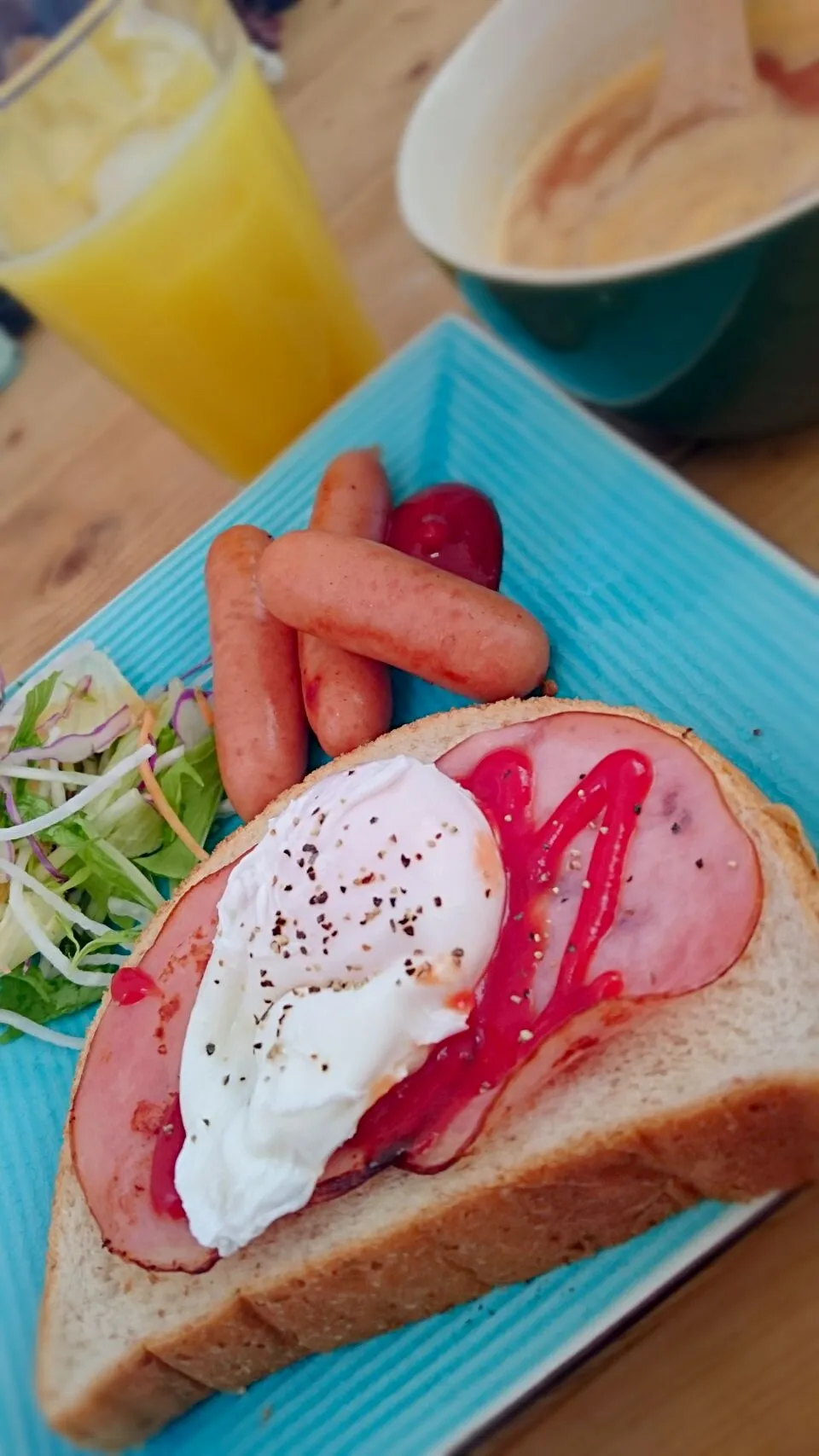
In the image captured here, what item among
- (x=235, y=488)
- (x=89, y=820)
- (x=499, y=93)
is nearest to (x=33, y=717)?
(x=89, y=820)

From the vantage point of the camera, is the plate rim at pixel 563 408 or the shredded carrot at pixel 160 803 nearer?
the plate rim at pixel 563 408

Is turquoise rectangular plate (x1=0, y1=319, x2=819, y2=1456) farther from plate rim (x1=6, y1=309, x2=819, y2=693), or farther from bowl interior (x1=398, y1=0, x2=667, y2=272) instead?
bowl interior (x1=398, y1=0, x2=667, y2=272)

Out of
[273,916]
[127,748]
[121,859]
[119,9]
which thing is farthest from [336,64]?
[273,916]

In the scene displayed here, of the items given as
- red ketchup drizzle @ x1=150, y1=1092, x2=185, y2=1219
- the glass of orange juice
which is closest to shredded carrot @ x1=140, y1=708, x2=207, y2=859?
red ketchup drizzle @ x1=150, y1=1092, x2=185, y2=1219

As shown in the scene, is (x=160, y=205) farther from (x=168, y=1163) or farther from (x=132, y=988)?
(x=168, y=1163)

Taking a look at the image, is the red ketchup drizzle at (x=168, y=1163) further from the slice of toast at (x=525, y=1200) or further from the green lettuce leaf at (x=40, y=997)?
the green lettuce leaf at (x=40, y=997)

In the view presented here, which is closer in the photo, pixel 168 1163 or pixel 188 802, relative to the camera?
pixel 168 1163

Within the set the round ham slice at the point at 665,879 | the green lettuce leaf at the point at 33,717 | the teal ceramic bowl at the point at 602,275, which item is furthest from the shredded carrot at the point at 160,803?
the teal ceramic bowl at the point at 602,275
